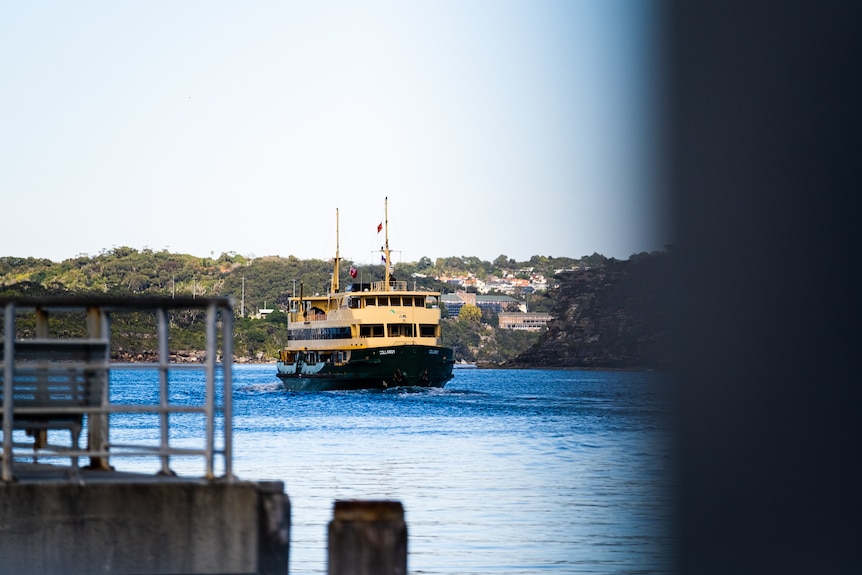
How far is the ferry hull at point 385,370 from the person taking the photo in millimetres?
70875

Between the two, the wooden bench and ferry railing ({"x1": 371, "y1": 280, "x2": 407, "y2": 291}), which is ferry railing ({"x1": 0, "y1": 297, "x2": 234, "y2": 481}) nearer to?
the wooden bench

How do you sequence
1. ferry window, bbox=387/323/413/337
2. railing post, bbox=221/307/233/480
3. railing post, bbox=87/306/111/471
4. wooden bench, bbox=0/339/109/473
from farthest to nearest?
ferry window, bbox=387/323/413/337, railing post, bbox=87/306/111/471, wooden bench, bbox=0/339/109/473, railing post, bbox=221/307/233/480

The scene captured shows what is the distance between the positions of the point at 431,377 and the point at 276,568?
→ 68246mm

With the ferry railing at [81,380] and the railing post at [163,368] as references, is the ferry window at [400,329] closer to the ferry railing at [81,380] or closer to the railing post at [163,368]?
the railing post at [163,368]

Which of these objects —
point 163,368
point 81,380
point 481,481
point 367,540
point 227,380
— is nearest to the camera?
point 367,540

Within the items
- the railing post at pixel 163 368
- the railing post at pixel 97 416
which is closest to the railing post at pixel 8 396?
the railing post at pixel 97 416

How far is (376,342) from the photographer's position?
70938mm

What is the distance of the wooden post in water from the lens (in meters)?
4.62

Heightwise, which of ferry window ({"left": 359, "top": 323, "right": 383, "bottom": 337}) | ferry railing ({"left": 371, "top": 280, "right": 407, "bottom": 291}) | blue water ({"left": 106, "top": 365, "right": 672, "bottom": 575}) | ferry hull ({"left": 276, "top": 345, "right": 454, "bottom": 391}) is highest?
ferry railing ({"left": 371, "top": 280, "right": 407, "bottom": 291})

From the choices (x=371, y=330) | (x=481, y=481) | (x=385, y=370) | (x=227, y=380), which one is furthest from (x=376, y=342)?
(x=227, y=380)

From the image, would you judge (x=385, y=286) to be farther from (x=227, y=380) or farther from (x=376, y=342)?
(x=227, y=380)

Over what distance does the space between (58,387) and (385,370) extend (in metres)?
65.2

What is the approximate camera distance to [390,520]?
4652mm

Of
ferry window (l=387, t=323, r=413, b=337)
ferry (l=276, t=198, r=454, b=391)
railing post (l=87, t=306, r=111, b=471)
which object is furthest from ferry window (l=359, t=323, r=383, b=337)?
railing post (l=87, t=306, r=111, b=471)
